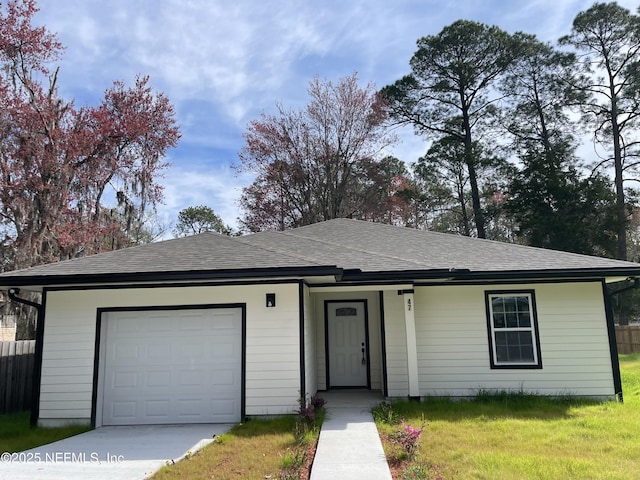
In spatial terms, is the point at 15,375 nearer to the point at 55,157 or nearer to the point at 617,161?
the point at 55,157

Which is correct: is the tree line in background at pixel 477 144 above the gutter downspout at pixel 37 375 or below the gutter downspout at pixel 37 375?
above

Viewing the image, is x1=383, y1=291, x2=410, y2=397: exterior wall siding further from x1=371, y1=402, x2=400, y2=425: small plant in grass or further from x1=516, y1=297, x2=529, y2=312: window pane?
x1=516, y1=297, x2=529, y2=312: window pane

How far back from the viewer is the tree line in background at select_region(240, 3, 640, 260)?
71.5 ft

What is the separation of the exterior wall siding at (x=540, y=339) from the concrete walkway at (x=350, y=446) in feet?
5.00

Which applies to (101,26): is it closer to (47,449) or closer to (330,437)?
(47,449)

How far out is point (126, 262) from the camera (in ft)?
25.6

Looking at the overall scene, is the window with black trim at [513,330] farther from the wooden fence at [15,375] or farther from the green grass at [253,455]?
the wooden fence at [15,375]

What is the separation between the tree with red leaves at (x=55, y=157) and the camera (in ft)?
44.9

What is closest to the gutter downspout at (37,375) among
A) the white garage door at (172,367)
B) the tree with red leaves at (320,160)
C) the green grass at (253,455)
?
the white garage door at (172,367)

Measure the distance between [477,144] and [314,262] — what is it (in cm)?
2007

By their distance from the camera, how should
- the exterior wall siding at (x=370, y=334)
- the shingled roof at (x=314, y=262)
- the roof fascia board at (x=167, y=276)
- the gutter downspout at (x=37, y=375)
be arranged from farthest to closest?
the exterior wall siding at (x=370, y=334)
the gutter downspout at (x=37, y=375)
the shingled roof at (x=314, y=262)
the roof fascia board at (x=167, y=276)

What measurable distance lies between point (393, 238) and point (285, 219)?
38.3 feet

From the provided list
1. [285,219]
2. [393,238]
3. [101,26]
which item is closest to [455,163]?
[285,219]

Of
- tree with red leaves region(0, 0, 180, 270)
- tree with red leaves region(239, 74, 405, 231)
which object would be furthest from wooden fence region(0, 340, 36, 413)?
tree with red leaves region(239, 74, 405, 231)
